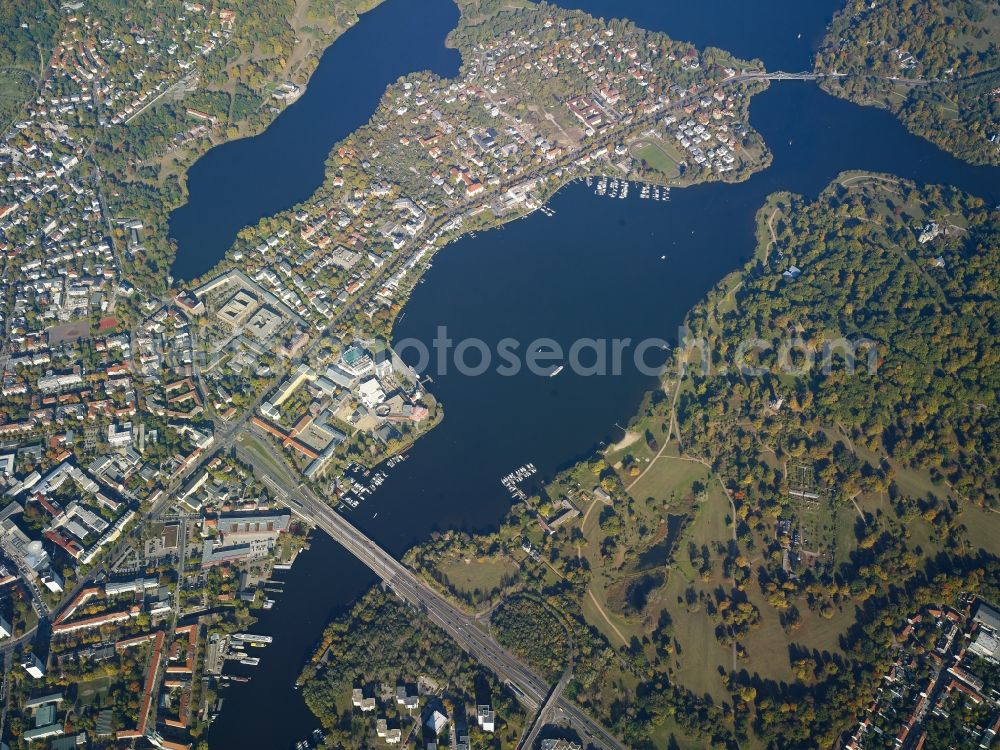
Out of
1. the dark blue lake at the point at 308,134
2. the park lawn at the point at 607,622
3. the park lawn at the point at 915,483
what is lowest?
the park lawn at the point at 915,483

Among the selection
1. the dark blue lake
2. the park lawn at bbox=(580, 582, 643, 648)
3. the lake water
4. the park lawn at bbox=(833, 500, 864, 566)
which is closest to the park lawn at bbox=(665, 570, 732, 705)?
the park lawn at bbox=(580, 582, 643, 648)

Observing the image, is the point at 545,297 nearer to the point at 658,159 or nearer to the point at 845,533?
the point at 658,159

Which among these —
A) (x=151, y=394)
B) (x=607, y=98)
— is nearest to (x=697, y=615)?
(x=151, y=394)

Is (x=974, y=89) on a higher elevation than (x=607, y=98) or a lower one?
lower

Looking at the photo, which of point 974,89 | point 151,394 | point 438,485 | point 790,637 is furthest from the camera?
point 974,89

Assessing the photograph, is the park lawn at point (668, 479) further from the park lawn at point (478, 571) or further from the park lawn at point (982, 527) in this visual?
the park lawn at point (982, 527)

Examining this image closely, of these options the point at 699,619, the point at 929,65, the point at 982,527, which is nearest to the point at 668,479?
the point at 699,619

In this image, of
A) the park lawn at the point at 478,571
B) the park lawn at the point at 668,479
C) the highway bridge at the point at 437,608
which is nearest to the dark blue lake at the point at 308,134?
the highway bridge at the point at 437,608

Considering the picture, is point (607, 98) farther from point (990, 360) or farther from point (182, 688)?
point (182, 688)
